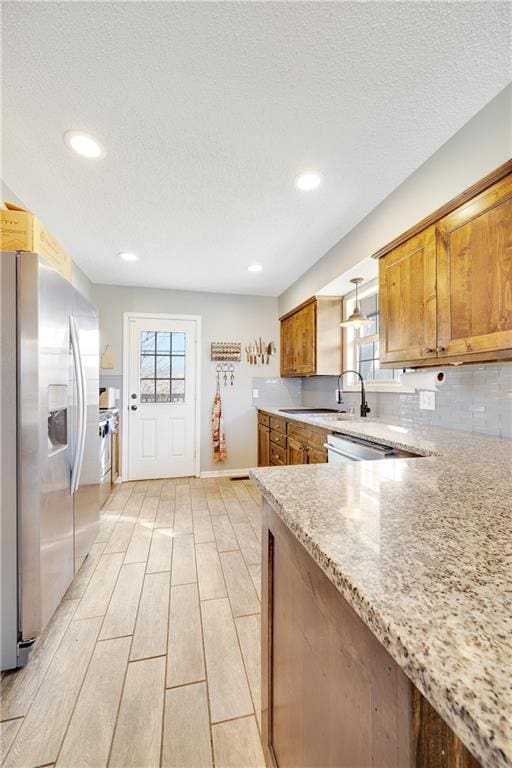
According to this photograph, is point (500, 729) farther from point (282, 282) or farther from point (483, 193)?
point (282, 282)

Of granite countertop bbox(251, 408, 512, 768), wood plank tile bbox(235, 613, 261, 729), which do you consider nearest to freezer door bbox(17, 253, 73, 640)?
wood plank tile bbox(235, 613, 261, 729)

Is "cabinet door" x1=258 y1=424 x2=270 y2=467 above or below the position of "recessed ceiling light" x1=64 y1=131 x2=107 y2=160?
below

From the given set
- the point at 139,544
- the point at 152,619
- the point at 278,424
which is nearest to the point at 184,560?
the point at 139,544

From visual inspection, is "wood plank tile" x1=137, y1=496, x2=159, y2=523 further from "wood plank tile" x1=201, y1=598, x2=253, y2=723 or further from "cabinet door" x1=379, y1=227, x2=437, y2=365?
"cabinet door" x1=379, y1=227, x2=437, y2=365

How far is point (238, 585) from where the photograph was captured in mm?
1919

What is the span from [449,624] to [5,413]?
62.9 inches

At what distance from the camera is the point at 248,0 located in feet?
3.44

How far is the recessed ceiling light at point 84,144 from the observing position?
5.25ft

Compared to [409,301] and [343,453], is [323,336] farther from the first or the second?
[343,453]

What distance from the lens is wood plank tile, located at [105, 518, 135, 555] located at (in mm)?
2348

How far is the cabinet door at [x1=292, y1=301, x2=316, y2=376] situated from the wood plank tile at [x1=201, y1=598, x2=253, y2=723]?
2.33 metres

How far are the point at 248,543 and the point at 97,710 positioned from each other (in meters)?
1.35

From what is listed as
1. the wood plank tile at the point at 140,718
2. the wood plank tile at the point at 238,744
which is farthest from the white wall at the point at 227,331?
the wood plank tile at the point at 238,744

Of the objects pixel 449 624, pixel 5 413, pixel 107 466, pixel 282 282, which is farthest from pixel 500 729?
pixel 282 282
